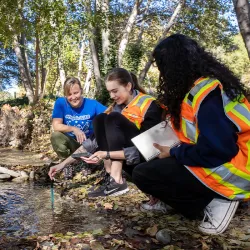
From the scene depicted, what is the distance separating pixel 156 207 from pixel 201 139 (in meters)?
0.90

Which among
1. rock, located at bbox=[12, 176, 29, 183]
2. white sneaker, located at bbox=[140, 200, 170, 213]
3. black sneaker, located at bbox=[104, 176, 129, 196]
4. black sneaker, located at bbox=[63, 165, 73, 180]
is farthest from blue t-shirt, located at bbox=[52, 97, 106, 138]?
white sneaker, located at bbox=[140, 200, 170, 213]

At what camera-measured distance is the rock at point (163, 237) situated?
6.66 ft

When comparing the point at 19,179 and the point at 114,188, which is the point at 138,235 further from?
the point at 19,179

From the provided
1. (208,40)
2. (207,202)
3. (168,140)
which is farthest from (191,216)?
(208,40)

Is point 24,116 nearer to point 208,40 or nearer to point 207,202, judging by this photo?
point 207,202

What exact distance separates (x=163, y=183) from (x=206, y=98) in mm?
624

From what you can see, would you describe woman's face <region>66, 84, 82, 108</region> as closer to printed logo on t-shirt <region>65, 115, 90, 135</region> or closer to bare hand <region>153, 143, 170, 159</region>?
printed logo on t-shirt <region>65, 115, 90, 135</region>

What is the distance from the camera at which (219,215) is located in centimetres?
208

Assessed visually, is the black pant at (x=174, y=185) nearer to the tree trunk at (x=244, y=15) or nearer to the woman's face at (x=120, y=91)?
the woman's face at (x=120, y=91)

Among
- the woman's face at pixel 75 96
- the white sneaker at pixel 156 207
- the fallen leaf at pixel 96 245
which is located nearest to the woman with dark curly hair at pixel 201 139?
the white sneaker at pixel 156 207

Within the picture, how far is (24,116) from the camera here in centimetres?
798

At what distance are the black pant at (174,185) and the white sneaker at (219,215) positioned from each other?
54mm

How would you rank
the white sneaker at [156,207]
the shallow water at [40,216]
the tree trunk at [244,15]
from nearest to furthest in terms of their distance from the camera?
the shallow water at [40,216] < the white sneaker at [156,207] < the tree trunk at [244,15]

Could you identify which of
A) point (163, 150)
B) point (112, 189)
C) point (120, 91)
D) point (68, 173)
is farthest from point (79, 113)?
point (163, 150)
